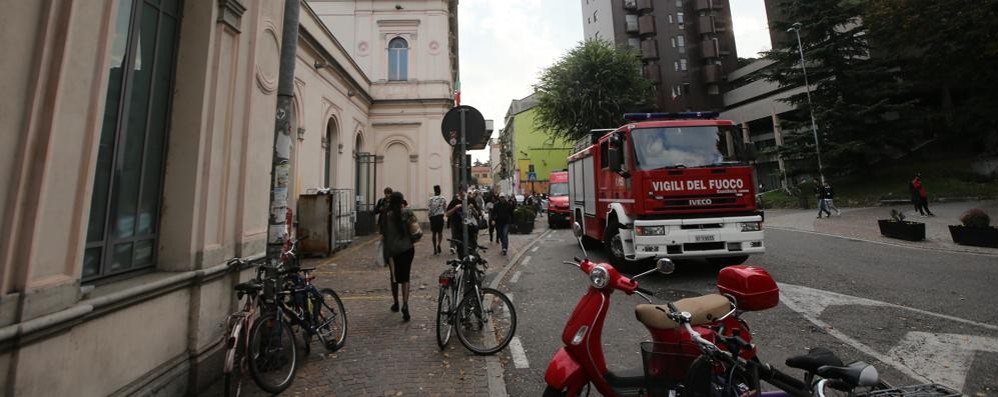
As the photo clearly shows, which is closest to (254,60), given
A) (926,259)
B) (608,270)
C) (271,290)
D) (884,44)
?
(271,290)

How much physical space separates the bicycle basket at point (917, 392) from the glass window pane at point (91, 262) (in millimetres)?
4465

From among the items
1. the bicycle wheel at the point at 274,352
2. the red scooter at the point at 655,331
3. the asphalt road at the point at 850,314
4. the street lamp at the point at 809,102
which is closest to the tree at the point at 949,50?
the street lamp at the point at 809,102

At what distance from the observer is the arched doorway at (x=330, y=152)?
14656 millimetres

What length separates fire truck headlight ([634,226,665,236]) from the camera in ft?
20.7

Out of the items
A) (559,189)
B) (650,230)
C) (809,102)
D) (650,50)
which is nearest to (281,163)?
(650,230)

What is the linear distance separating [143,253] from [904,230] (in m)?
14.9

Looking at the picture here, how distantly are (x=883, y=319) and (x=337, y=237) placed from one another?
11.7 metres

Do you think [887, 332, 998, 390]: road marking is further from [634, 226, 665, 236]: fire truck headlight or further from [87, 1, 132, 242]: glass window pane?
[87, 1, 132, 242]: glass window pane

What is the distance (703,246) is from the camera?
6.38 m

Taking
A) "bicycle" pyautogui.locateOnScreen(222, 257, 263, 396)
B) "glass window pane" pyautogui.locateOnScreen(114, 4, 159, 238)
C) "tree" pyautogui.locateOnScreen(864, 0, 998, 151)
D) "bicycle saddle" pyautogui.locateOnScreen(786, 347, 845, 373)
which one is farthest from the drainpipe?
"tree" pyautogui.locateOnScreen(864, 0, 998, 151)

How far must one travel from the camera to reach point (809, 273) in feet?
22.3

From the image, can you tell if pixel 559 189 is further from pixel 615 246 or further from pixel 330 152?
pixel 615 246

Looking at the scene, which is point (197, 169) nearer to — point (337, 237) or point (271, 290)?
point (271, 290)

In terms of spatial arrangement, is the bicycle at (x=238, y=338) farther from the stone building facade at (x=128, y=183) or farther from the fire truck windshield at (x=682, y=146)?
the fire truck windshield at (x=682, y=146)
